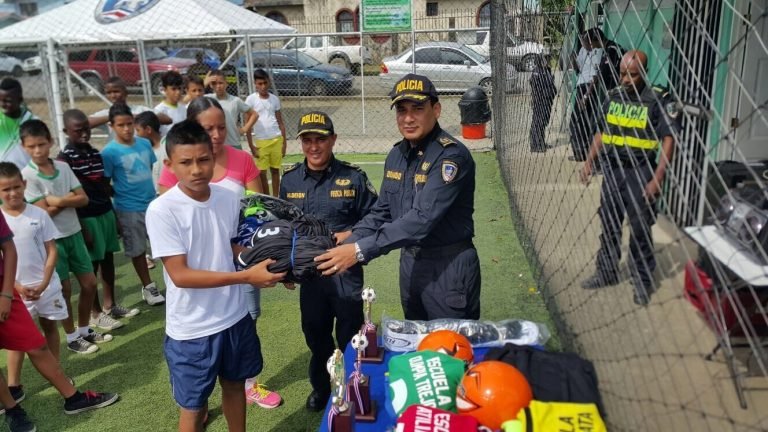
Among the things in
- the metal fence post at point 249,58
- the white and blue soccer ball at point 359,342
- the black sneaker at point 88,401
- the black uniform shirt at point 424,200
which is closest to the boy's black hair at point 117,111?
the black sneaker at point 88,401

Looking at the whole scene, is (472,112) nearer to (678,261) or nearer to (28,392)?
(678,261)

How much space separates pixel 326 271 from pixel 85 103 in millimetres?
14284

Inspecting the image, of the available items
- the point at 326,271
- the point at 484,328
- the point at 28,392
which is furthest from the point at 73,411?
the point at 484,328

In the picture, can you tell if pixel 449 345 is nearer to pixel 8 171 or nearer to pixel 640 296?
pixel 640 296

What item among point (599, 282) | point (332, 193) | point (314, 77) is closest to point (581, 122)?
point (599, 282)

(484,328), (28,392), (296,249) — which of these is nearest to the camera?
(296,249)

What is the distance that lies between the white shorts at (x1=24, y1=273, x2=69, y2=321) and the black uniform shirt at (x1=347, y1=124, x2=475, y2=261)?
1.96 m

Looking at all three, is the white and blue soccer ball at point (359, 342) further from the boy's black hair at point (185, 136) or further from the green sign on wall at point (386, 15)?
the green sign on wall at point (386, 15)

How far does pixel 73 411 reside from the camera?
3.47 metres

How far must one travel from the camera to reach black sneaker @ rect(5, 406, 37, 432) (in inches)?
129

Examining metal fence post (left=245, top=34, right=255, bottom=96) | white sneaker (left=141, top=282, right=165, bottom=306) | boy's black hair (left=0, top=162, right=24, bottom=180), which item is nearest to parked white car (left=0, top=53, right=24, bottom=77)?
metal fence post (left=245, top=34, right=255, bottom=96)

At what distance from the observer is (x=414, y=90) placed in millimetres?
2879

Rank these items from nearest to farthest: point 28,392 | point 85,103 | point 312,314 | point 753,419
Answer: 1. point 753,419
2. point 312,314
3. point 28,392
4. point 85,103

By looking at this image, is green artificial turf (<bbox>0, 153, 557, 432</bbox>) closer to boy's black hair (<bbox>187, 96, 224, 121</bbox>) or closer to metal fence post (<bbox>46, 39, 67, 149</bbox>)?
boy's black hair (<bbox>187, 96, 224, 121</bbox>)
